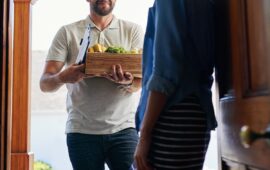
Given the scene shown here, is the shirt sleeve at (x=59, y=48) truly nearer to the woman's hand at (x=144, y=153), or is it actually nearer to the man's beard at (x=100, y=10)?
the man's beard at (x=100, y=10)

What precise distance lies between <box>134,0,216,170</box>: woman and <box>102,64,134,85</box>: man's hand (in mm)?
549

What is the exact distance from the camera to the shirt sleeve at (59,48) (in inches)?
64.1

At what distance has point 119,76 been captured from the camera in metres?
1.48

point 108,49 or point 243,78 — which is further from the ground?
point 108,49

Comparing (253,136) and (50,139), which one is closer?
(253,136)

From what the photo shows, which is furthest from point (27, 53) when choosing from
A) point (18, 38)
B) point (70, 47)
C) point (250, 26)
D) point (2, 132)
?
point (250, 26)

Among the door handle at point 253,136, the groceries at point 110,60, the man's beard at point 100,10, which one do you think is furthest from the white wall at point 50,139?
the door handle at point 253,136

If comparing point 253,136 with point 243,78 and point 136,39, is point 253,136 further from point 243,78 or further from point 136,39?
point 136,39

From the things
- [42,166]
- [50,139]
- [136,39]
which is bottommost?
[42,166]

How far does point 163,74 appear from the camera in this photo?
2.96 feet

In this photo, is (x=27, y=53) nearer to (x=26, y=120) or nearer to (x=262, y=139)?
(x=26, y=120)

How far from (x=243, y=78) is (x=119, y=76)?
0.75 metres

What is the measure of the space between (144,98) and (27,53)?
1.61 m

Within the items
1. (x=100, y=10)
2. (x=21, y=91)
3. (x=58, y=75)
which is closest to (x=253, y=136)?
(x=58, y=75)
